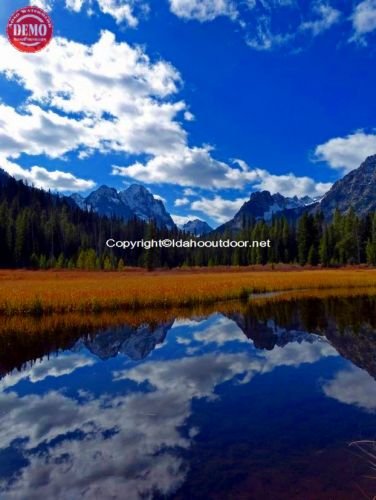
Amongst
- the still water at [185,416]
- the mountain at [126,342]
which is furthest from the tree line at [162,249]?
the still water at [185,416]

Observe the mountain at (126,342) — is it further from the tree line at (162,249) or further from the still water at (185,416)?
the tree line at (162,249)

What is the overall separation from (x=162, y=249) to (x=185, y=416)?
443 ft

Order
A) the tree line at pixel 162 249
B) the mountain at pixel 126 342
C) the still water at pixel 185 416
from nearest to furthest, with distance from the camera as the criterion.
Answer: the still water at pixel 185 416
the mountain at pixel 126 342
the tree line at pixel 162 249

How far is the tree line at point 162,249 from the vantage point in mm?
94812

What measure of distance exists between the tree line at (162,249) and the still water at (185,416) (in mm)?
72805

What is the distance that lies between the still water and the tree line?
72805 mm

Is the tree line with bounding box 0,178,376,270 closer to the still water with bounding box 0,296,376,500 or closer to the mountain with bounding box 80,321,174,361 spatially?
the mountain with bounding box 80,321,174,361

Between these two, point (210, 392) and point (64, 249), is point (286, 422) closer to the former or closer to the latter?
point (210, 392)

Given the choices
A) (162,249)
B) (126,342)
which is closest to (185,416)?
(126,342)

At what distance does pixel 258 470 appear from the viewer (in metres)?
7.02

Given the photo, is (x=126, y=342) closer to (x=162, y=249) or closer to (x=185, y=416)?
(x=185, y=416)

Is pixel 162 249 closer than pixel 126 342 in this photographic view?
No

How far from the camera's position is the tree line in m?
94.8

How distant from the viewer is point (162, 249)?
144m
